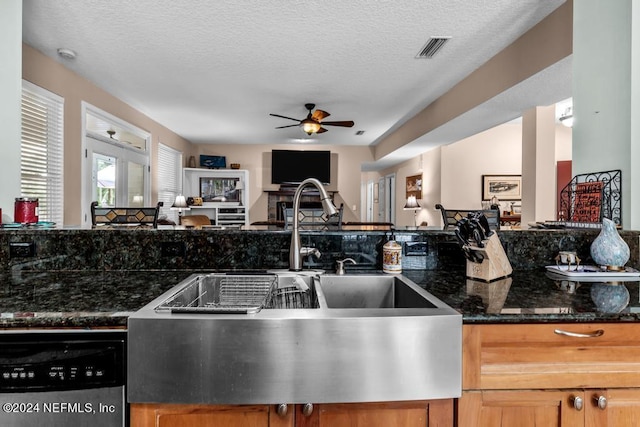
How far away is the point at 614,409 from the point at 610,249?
69 centimetres

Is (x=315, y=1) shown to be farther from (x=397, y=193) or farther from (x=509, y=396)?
(x=397, y=193)

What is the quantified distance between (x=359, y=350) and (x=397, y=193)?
25.9 feet

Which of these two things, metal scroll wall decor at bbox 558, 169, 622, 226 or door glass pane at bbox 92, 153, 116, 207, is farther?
door glass pane at bbox 92, 153, 116, 207

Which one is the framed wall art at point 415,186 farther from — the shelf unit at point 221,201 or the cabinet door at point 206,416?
the cabinet door at point 206,416

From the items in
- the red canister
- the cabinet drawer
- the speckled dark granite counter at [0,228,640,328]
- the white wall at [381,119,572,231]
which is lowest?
the cabinet drawer

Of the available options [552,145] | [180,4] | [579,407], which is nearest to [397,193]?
[552,145]

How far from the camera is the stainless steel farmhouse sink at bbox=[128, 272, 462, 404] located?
0.89m

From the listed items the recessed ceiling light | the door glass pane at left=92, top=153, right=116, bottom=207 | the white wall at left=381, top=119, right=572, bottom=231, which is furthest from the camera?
the white wall at left=381, top=119, right=572, bottom=231

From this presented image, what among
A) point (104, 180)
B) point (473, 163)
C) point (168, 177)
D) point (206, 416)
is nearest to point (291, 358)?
→ point (206, 416)

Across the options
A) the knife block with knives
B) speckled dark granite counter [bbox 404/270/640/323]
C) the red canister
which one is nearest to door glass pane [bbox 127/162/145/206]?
the red canister

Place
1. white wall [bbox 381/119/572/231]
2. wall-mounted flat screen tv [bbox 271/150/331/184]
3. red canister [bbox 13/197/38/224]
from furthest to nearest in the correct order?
1. wall-mounted flat screen tv [bbox 271/150/331/184]
2. white wall [bbox 381/119/572/231]
3. red canister [bbox 13/197/38/224]

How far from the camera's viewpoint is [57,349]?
36.0 inches

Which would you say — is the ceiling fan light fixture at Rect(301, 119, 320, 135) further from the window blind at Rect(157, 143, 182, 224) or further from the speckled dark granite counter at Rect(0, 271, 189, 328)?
the speckled dark granite counter at Rect(0, 271, 189, 328)

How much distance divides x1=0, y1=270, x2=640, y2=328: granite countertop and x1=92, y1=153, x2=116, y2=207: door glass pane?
3022 millimetres
